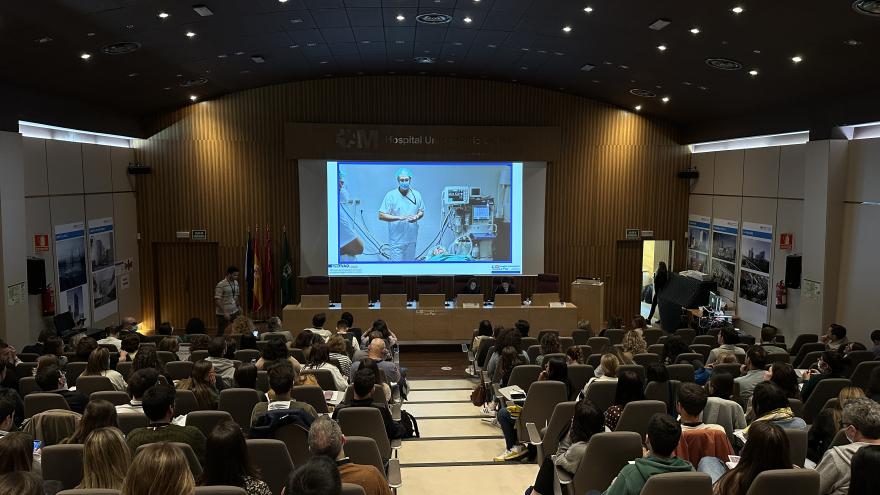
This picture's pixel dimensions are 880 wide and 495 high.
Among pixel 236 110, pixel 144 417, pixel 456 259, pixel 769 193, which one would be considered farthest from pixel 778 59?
pixel 236 110

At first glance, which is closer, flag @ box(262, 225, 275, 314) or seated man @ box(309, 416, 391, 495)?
seated man @ box(309, 416, 391, 495)

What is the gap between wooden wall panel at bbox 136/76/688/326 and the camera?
50.3ft

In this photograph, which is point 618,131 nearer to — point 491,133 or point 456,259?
point 491,133

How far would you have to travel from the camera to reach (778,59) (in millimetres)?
9484

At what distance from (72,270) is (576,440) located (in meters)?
10.4

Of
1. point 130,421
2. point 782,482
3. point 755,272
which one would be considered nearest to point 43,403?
point 130,421

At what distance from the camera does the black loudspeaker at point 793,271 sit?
37.7 ft

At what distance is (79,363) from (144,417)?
293cm

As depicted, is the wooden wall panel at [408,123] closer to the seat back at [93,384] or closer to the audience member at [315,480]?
the seat back at [93,384]

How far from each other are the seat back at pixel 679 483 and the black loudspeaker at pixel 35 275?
33.4 feet

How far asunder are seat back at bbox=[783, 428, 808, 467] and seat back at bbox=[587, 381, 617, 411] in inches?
67.1

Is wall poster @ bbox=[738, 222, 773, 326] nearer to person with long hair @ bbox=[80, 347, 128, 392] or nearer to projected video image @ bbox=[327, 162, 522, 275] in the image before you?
projected video image @ bbox=[327, 162, 522, 275]

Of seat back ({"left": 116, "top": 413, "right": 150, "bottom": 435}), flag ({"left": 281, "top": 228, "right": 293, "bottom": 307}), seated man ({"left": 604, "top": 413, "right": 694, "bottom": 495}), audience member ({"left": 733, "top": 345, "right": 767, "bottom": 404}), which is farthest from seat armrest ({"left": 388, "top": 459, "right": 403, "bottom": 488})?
flag ({"left": 281, "top": 228, "right": 293, "bottom": 307})

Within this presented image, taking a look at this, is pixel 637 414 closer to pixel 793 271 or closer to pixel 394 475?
pixel 394 475
